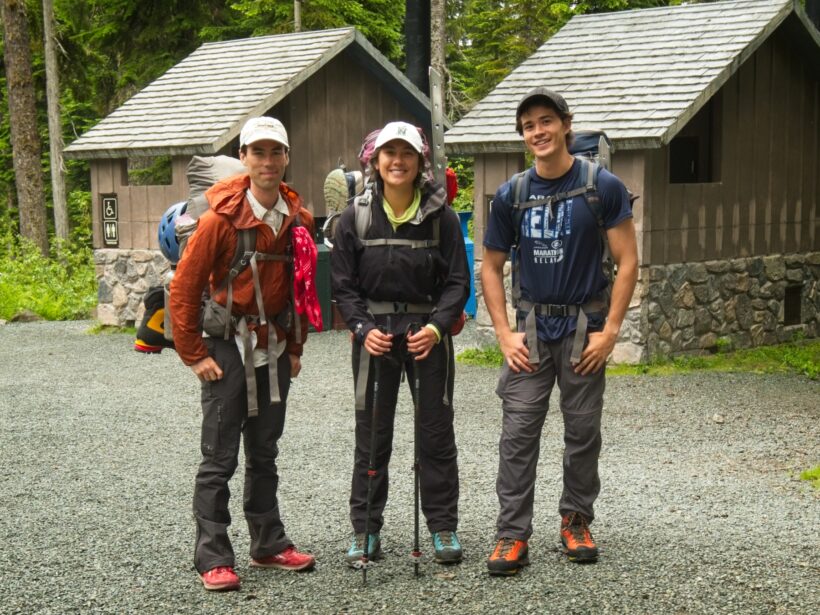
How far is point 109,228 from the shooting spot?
1655 centimetres

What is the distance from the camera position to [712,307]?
1336 centimetres

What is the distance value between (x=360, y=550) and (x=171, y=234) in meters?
1.68

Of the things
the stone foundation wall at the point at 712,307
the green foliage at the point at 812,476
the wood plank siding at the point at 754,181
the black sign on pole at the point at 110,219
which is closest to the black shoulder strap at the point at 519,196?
the green foliage at the point at 812,476

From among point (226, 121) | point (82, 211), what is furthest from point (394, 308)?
point (82, 211)

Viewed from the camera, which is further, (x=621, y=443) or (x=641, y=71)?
(x=641, y=71)

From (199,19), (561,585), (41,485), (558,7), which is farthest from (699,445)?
(199,19)

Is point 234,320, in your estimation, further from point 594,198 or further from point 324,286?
point 324,286

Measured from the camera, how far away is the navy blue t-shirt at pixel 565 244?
5.29 m

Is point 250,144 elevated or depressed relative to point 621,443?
elevated

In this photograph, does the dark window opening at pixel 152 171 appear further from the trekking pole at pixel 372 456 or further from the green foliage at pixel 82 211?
the trekking pole at pixel 372 456

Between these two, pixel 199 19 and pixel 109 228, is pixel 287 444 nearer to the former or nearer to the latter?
pixel 109 228

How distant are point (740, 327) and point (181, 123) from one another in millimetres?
7506

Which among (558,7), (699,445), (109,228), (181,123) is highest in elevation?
(558,7)

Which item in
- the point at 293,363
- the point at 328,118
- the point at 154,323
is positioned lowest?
the point at 293,363
